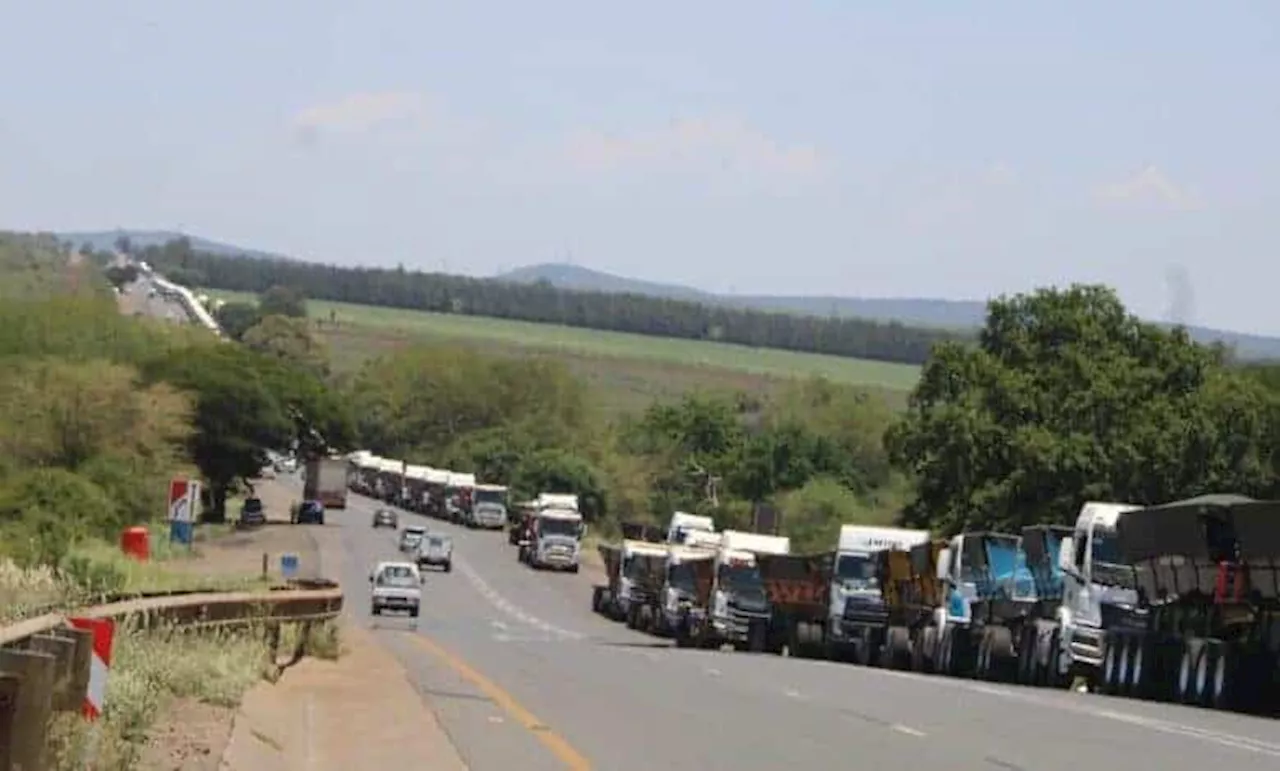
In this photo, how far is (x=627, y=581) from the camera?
79.6 metres

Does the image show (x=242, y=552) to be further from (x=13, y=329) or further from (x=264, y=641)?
(x=264, y=641)

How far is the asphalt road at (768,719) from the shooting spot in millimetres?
20703

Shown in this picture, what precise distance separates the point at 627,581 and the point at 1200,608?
145 ft

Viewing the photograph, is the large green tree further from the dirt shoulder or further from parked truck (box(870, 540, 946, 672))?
the dirt shoulder

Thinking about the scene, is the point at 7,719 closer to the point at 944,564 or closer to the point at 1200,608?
the point at 1200,608

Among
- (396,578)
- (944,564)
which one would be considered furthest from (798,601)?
(396,578)

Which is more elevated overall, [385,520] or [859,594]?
[859,594]

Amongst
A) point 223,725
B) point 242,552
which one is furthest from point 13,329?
point 223,725

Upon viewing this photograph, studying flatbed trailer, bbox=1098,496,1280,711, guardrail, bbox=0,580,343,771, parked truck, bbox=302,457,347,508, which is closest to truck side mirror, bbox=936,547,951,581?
flatbed trailer, bbox=1098,496,1280,711

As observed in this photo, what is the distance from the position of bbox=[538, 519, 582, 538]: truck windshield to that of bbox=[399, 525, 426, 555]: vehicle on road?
5183 millimetres

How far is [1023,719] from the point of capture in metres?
26.8

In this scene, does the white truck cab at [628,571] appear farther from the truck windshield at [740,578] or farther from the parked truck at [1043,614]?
the parked truck at [1043,614]

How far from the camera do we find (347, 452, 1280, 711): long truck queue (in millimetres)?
34656

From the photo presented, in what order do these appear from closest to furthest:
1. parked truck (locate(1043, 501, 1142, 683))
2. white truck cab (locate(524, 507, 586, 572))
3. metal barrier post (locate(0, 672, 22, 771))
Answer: metal barrier post (locate(0, 672, 22, 771))
parked truck (locate(1043, 501, 1142, 683))
white truck cab (locate(524, 507, 586, 572))
